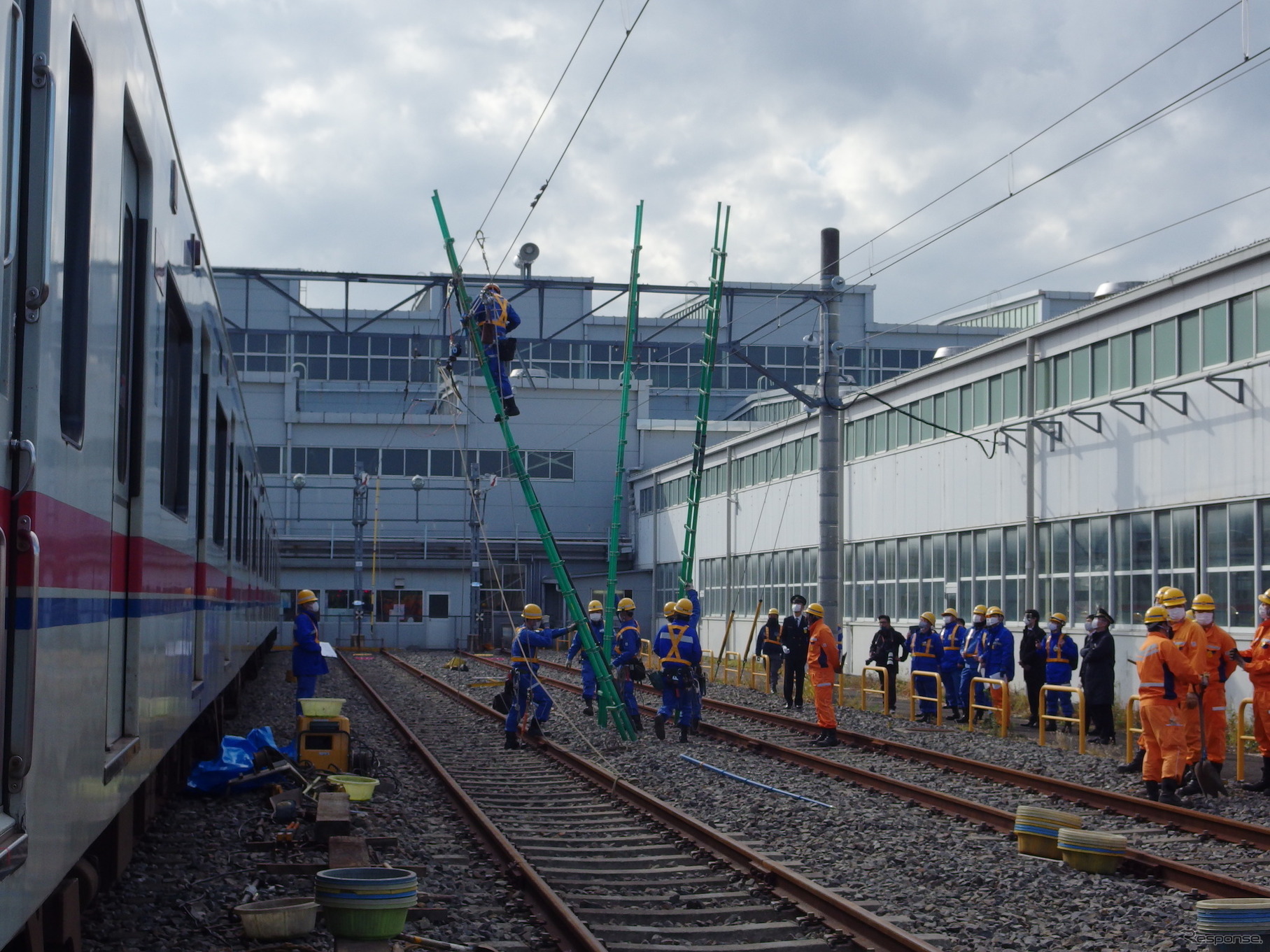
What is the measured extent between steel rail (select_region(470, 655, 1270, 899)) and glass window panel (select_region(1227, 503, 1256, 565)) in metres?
7.20

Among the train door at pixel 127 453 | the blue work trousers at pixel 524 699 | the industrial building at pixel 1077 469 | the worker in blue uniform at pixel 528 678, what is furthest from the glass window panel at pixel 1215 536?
the train door at pixel 127 453

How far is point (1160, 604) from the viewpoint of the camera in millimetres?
12469

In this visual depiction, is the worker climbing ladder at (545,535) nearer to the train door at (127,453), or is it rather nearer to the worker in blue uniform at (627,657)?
the worker in blue uniform at (627,657)

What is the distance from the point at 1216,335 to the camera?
64.4 feet

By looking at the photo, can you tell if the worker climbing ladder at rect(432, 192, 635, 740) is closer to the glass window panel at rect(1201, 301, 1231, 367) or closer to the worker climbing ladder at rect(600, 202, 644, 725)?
the worker climbing ladder at rect(600, 202, 644, 725)

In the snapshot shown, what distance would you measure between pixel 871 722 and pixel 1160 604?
26.0ft

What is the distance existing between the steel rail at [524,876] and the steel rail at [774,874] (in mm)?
1246

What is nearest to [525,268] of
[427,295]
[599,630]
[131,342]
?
[599,630]

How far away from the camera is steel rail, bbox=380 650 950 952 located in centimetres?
685

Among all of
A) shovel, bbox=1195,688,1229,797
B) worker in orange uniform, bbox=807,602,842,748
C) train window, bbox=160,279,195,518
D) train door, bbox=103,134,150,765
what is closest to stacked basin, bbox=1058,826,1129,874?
shovel, bbox=1195,688,1229,797

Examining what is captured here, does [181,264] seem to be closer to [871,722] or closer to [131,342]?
[131,342]

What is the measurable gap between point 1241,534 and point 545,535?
966cm

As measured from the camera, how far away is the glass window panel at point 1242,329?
61.6ft

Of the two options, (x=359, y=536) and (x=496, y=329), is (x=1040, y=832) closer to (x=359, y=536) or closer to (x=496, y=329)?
(x=496, y=329)
